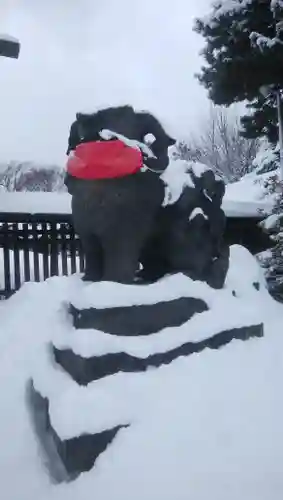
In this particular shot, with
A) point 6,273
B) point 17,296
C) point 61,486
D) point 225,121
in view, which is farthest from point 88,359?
point 225,121

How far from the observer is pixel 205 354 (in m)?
2.60

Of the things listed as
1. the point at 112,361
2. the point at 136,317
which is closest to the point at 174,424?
the point at 112,361

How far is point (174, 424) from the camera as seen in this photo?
2.09m

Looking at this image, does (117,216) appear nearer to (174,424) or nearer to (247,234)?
(174,424)

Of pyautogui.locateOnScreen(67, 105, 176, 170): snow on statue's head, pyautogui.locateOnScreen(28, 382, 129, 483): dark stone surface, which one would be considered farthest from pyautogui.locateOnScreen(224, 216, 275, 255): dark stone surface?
pyautogui.locateOnScreen(28, 382, 129, 483): dark stone surface

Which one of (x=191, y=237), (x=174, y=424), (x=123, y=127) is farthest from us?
(x=191, y=237)

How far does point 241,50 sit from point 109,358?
4888 millimetres

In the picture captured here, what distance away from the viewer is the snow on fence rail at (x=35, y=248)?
562cm

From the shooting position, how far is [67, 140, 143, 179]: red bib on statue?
2373 millimetres

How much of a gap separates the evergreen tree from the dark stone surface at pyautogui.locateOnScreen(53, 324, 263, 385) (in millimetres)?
4049

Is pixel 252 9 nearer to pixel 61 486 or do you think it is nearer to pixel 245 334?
pixel 245 334

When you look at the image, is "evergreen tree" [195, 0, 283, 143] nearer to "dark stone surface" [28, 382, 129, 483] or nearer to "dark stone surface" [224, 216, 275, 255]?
"dark stone surface" [224, 216, 275, 255]

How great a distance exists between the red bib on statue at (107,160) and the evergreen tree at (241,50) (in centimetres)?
358

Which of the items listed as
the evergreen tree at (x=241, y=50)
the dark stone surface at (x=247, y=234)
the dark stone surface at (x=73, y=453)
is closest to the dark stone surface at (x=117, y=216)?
the dark stone surface at (x=73, y=453)
